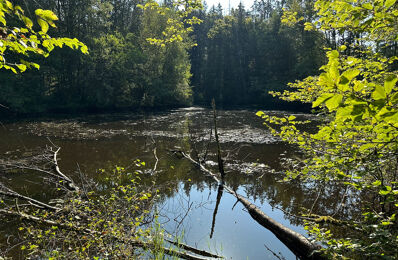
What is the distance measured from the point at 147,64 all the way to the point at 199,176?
28.2 metres

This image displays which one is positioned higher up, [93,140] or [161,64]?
[161,64]

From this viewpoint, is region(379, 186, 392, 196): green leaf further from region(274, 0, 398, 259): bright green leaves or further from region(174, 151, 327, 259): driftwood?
region(174, 151, 327, 259): driftwood

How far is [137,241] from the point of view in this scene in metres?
4.14

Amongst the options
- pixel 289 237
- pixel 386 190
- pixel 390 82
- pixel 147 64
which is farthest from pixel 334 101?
pixel 147 64

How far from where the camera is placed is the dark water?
223 inches

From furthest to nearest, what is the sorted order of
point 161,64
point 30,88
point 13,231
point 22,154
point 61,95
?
1. point 161,64
2. point 61,95
3. point 30,88
4. point 22,154
5. point 13,231

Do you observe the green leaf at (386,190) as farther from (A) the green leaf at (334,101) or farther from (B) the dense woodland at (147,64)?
(B) the dense woodland at (147,64)

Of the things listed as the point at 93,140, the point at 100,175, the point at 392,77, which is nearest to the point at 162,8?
the point at 392,77

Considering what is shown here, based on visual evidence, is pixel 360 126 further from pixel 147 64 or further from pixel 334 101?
pixel 147 64

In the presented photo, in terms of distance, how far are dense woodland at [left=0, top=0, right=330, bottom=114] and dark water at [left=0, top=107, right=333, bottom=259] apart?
38.1ft

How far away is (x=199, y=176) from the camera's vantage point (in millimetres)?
9508

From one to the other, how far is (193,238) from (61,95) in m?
29.8

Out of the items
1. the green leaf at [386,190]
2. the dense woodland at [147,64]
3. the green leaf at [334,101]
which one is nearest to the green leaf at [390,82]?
the green leaf at [334,101]

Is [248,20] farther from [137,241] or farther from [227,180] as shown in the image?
[137,241]
